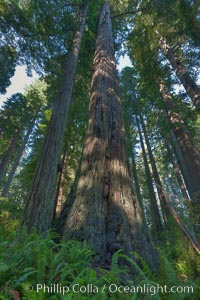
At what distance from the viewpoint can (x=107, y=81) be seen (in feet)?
16.5

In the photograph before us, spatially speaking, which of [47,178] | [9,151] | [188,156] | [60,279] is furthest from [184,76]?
[9,151]

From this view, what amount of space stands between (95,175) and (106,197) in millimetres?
410

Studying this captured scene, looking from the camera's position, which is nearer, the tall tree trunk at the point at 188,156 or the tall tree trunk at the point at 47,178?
the tall tree trunk at the point at 47,178

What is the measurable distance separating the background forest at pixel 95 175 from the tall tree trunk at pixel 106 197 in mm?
16

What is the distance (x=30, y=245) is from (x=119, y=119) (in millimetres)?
3144

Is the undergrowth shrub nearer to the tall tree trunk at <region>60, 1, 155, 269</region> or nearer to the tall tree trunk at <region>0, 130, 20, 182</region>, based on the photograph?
the tall tree trunk at <region>60, 1, 155, 269</region>

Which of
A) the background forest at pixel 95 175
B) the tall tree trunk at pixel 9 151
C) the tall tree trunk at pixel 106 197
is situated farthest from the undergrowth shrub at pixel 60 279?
the tall tree trunk at pixel 9 151

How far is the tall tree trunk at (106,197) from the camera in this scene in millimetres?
2398

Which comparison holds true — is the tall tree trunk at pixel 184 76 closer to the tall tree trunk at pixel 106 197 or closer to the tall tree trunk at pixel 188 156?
the tall tree trunk at pixel 188 156

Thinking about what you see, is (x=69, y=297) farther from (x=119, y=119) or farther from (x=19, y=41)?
(x=19, y=41)

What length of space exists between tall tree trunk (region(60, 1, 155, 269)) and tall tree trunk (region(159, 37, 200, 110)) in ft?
15.1

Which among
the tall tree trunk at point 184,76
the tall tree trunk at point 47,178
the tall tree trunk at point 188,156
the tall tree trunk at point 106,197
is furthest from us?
the tall tree trunk at point 184,76

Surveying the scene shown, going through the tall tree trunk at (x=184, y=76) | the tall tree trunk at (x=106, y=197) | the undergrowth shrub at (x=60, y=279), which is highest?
the tall tree trunk at (x=184, y=76)

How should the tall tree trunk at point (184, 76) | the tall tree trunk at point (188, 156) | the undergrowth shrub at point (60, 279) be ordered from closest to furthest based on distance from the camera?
the undergrowth shrub at point (60, 279) < the tall tree trunk at point (188, 156) < the tall tree trunk at point (184, 76)
